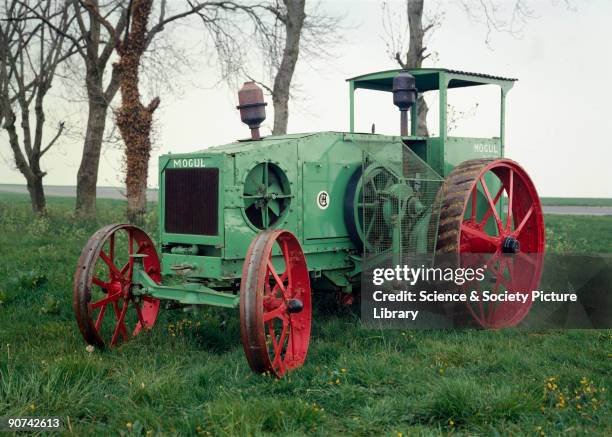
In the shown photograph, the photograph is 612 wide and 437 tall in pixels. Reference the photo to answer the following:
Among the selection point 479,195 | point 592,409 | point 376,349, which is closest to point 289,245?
point 376,349

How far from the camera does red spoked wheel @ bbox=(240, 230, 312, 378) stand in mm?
4777

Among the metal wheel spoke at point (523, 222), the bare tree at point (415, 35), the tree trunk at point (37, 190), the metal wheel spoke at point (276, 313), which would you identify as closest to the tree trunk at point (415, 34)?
the bare tree at point (415, 35)

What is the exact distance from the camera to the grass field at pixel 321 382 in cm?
419

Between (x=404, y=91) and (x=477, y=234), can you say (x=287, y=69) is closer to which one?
(x=404, y=91)

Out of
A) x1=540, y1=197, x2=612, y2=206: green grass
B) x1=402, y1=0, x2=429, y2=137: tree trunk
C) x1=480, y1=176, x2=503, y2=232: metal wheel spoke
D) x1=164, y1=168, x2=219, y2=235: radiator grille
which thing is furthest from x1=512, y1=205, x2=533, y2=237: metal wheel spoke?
x1=540, y1=197, x2=612, y2=206: green grass

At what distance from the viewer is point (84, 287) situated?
19.1 feet

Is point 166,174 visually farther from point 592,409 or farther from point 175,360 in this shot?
point 592,409

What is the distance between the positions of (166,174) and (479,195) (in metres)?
3.62

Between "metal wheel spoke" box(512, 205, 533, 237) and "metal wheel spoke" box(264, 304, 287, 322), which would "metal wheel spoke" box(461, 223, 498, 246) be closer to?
"metal wheel spoke" box(512, 205, 533, 237)

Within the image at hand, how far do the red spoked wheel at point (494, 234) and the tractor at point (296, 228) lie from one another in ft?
0.05

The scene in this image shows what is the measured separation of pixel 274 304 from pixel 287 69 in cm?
868

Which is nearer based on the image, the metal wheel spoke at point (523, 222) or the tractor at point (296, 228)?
the tractor at point (296, 228)

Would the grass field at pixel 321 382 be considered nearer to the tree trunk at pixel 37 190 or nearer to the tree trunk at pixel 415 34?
the tree trunk at pixel 415 34

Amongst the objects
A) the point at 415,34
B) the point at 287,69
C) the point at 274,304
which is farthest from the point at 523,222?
the point at 287,69
